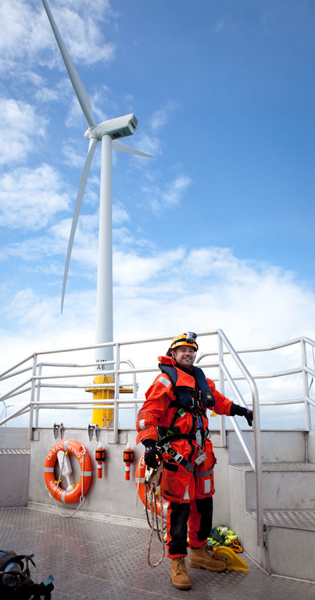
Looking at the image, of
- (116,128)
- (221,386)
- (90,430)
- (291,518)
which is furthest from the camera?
(116,128)

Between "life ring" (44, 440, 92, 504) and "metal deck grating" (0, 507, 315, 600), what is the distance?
506mm

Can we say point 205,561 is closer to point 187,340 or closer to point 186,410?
point 186,410

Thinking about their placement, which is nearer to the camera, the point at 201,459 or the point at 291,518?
the point at 201,459

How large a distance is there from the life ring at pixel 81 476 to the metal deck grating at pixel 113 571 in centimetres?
51

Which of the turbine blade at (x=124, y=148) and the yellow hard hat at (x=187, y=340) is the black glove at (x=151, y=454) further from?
the turbine blade at (x=124, y=148)

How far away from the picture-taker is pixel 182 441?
3.47 m

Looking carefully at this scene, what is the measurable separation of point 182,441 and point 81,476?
2775 mm

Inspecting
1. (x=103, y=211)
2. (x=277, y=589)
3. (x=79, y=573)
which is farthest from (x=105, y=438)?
(x=103, y=211)

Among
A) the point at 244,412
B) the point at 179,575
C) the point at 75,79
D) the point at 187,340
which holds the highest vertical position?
the point at 75,79

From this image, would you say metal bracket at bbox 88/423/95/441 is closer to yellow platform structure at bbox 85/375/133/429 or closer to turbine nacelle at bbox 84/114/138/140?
yellow platform structure at bbox 85/375/133/429

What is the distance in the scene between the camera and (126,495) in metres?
5.40

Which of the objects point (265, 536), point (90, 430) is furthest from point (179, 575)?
point (90, 430)

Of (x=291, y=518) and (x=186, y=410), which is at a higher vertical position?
(x=186, y=410)

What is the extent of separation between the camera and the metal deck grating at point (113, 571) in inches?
124
